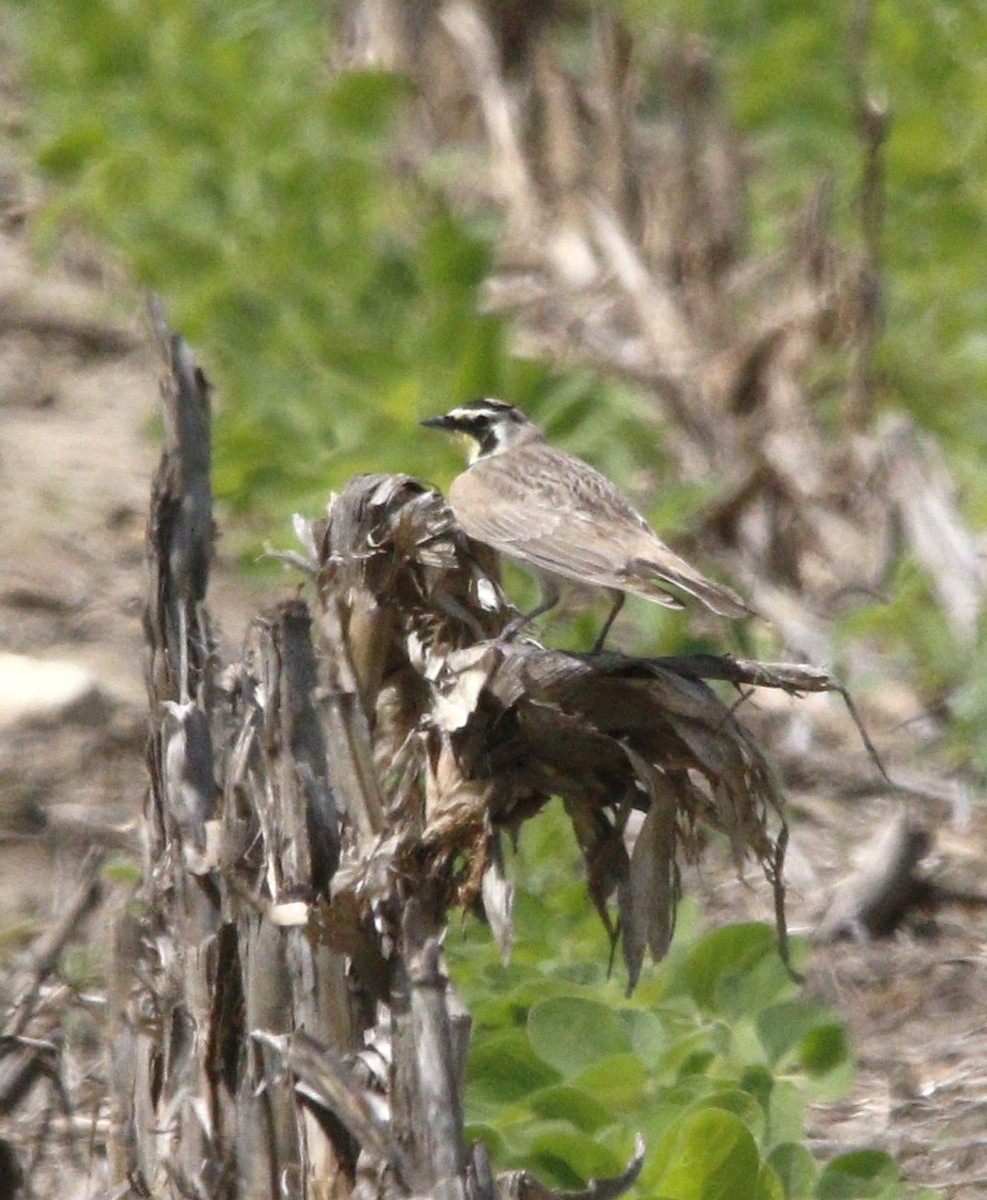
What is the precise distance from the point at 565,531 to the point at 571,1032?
3.77 ft

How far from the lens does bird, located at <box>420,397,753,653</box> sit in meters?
4.10

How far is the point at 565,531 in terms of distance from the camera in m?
4.65

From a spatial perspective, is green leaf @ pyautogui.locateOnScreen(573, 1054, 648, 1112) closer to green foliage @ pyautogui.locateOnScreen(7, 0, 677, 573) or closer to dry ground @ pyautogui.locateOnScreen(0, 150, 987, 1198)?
dry ground @ pyautogui.locateOnScreen(0, 150, 987, 1198)

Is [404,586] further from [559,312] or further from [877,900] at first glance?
[559,312]

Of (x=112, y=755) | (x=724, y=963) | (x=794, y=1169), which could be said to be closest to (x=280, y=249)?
(x=112, y=755)

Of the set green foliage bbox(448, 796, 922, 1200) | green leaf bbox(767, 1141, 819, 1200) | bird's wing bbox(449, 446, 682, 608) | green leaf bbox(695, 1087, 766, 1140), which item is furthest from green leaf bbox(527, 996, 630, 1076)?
bird's wing bbox(449, 446, 682, 608)

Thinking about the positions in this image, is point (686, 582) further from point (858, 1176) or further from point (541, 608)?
point (858, 1176)

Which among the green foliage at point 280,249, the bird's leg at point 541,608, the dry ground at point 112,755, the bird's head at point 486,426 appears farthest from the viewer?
the green foliage at point 280,249

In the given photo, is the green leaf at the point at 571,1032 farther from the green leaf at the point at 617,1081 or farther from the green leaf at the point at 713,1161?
the green leaf at the point at 713,1161

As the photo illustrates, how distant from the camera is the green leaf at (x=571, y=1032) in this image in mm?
4445

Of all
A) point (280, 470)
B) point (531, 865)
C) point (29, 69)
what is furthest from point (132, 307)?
point (531, 865)

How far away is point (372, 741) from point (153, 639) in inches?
20.3

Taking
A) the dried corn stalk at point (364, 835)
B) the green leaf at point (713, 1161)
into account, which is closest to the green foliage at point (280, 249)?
the dried corn stalk at point (364, 835)

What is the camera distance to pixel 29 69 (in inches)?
446
